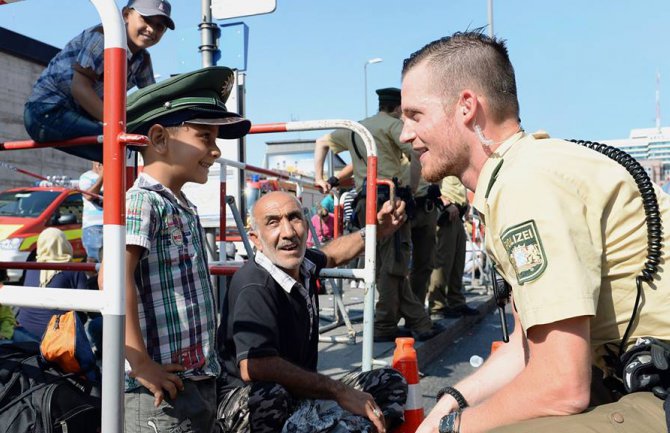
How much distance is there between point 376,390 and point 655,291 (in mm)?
1508

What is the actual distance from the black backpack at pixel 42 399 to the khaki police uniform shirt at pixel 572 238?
1.34 metres

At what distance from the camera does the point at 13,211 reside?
10430 millimetres

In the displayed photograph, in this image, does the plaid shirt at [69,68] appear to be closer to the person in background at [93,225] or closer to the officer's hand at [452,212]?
the person in background at [93,225]

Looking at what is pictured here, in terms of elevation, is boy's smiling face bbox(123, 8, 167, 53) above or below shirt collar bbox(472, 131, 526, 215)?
above

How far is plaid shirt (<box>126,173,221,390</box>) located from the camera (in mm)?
1828

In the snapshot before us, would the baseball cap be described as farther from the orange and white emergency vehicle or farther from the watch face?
the orange and white emergency vehicle

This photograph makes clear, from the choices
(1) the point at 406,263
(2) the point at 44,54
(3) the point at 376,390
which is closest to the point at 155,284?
(3) the point at 376,390

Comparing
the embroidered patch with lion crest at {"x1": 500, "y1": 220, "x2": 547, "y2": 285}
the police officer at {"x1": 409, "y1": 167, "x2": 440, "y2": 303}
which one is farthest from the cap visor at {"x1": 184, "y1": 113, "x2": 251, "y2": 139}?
the police officer at {"x1": 409, "y1": 167, "x2": 440, "y2": 303}

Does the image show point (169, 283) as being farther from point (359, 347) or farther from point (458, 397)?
point (359, 347)

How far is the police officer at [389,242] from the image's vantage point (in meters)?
4.93

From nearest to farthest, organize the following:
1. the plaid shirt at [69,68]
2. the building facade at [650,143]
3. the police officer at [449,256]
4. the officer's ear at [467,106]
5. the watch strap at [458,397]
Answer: the officer's ear at [467,106], the watch strap at [458,397], the plaid shirt at [69,68], the police officer at [449,256], the building facade at [650,143]

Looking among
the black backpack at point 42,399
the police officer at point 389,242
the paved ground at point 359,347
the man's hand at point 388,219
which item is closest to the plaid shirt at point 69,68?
the black backpack at point 42,399

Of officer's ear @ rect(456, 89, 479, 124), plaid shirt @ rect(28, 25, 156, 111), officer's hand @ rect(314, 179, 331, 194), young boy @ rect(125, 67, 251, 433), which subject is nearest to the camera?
officer's ear @ rect(456, 89, 479, 124)

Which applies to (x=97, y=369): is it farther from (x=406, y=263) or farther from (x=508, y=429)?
(x=406, y=263)
